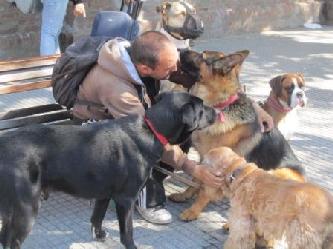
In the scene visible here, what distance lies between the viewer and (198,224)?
4.36 m

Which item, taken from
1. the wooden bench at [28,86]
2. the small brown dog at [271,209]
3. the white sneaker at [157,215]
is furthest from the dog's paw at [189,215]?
the wooden bench at [28,86]

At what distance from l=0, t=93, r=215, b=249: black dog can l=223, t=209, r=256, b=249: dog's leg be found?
→ 0.67m

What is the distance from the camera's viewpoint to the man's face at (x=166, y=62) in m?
3.88

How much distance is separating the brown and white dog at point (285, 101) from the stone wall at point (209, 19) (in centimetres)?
484

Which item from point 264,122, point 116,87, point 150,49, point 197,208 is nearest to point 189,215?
point 197,208

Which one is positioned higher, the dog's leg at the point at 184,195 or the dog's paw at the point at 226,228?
the dog's leg at the point at 184,195

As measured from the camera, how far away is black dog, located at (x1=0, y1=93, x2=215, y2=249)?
3295 millimetres

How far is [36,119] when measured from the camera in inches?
184

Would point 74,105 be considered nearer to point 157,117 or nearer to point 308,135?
point 157,117

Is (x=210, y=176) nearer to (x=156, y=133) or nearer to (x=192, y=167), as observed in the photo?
(x=192, y=167)

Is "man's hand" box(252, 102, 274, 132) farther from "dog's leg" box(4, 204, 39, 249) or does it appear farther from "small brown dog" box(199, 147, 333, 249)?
"dog's leg" box(4, 204, 39, 249)

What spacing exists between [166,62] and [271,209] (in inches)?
50.2

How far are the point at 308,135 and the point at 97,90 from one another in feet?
10.6

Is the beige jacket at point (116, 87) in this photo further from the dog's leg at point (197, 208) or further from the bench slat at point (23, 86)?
the bench slat at point (23, 86)
